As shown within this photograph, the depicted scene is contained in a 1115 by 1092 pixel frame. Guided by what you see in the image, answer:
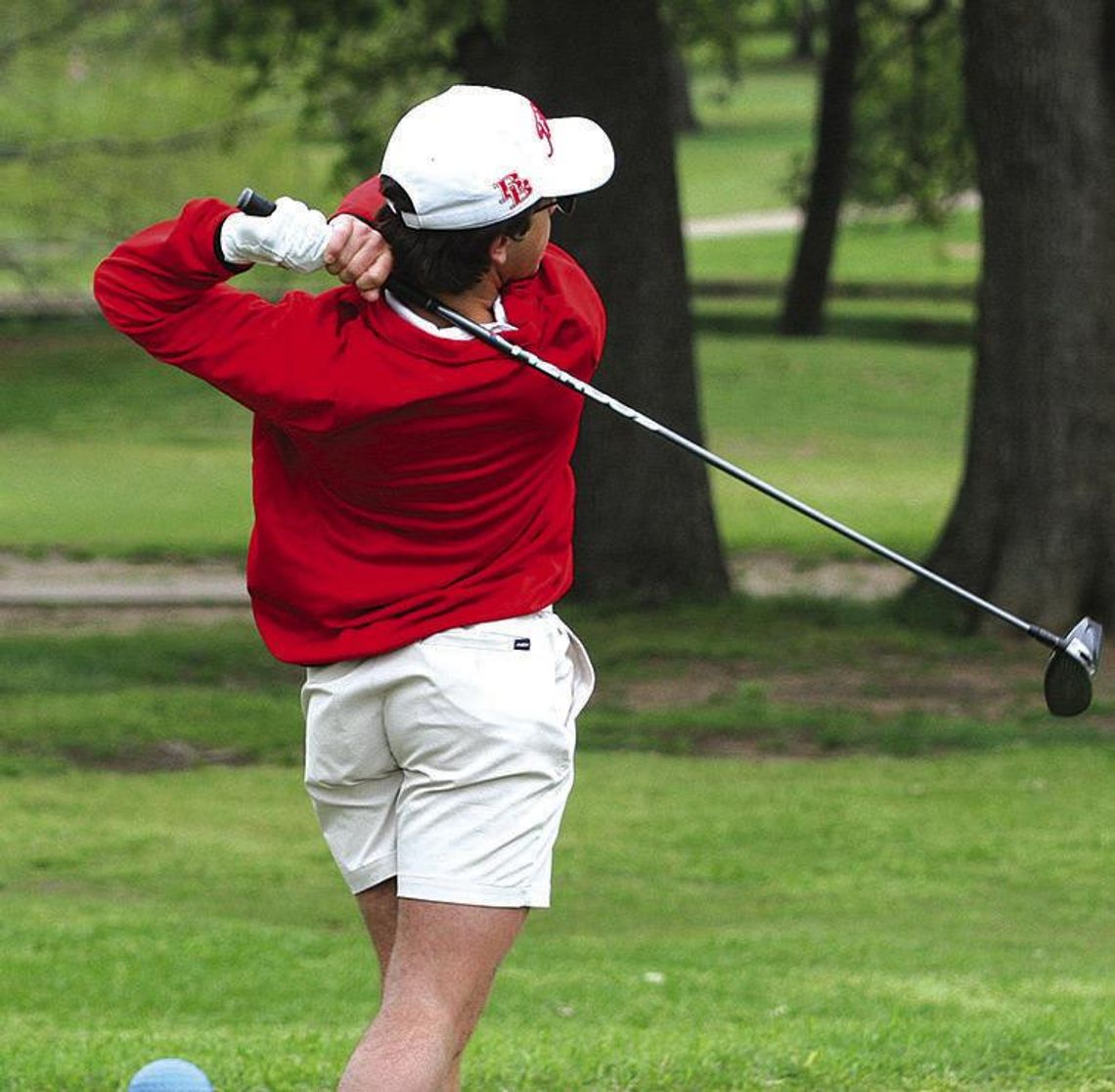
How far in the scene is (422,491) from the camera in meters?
3.63

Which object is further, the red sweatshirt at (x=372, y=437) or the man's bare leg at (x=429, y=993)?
the red sweatshirt at (x=372, y=437)

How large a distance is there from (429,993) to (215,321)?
1058 mm

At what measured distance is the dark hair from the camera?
361 cm

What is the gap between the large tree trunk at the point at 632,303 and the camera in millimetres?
13539

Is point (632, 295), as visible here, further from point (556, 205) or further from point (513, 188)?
point (513, 188)

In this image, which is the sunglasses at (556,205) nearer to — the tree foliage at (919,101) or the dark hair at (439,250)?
the dark hair at (439,250)

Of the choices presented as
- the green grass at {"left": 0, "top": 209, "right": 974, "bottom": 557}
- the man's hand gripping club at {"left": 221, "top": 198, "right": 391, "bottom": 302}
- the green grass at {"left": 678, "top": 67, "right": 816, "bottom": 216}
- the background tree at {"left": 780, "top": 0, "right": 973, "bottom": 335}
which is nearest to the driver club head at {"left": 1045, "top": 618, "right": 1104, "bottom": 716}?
the man's hand gripping club at {"left": 221, "top": 198, "right": 391, "bottom": 302}

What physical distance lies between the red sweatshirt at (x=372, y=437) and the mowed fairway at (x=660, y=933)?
141 cm

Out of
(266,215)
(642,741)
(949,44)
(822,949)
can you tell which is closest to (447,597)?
(266,215)

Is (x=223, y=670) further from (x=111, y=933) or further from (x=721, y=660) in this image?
(x=111, y=933)

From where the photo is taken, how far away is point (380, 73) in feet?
77.9

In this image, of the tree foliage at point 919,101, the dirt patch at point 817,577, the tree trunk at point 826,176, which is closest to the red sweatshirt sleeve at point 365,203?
the dirt patch at point 817,577

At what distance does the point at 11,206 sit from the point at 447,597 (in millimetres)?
25104

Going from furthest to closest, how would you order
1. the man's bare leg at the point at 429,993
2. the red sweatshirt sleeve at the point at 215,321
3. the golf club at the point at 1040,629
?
the golf club at the point at 1040,629, the red sweatshirt sleeve at the point at 215,321, the man's bare leg at the point at 429,993
